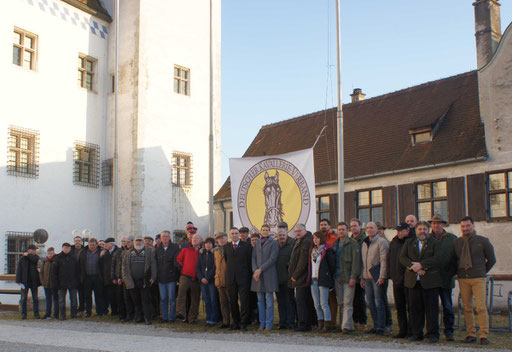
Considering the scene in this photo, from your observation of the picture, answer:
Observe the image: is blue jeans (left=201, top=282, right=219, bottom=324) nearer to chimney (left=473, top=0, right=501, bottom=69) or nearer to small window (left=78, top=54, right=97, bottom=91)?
chimney (left=473, top=0, right=501, bottom=69)

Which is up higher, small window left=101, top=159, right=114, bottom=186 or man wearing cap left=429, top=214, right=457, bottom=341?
small window left=101, top=159, right=114, bottom=186

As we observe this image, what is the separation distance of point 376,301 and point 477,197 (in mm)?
8730

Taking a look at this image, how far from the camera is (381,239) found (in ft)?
33.9

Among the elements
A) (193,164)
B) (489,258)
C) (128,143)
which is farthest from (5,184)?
(489,258)

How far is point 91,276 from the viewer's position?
14.6 meters

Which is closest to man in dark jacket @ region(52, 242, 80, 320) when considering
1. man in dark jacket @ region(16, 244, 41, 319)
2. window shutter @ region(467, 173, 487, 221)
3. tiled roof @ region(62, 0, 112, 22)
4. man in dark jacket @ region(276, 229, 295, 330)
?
man in dark jacket @ region(16, 244, 41, 319)

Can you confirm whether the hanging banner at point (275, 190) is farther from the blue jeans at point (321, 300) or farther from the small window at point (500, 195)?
the small window at point (500, 195)

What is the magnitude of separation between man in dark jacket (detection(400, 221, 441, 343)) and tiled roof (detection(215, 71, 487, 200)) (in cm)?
927

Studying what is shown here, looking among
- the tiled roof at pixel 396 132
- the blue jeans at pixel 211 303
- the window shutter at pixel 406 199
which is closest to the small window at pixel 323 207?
the tiled roof at pixel 396 132

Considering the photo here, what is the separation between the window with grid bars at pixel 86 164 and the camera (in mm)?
21803

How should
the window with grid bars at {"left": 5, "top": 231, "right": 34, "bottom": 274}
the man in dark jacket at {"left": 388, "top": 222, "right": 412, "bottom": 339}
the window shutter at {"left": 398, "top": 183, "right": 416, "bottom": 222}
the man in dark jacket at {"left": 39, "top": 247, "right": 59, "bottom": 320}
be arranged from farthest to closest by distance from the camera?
the window shutter at {"left": 398, "top": 183, "right": 416, "bottom": 222}, the window with grid bars at {"left": 5, "top": 231, "right": 34, "bottom": 274}, the man in dark jacket at {"left": 39, "top": 247, "right": 59, "bottom": 320}, the man in dark jacket at {"left": 388, "top": 222, "right": 412, "bottom": 339}

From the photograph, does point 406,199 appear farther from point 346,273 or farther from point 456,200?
point 346,273

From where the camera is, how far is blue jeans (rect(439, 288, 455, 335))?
961 cm

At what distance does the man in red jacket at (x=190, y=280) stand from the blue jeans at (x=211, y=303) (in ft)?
1.45
